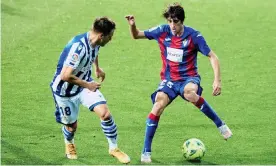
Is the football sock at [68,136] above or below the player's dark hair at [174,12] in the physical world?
below

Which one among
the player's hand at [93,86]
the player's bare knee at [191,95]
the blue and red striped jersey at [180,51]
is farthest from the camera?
the blue and red striped jersey at [180,51]

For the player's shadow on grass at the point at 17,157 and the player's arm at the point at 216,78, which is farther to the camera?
the player's arm at the point at 216,78

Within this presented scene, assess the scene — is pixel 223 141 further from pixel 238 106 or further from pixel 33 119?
pixel 33 119

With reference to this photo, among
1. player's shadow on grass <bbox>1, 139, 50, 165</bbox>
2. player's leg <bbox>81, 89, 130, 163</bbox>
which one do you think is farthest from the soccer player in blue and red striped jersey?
player's shadow on grass <bbox>1, 139, 50, 165</bbox>

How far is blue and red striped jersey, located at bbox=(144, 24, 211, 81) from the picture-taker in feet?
30.5

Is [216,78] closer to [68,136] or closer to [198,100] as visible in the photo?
[198,100]

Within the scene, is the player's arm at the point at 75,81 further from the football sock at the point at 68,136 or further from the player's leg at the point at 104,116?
the football sock at the point at 68,136

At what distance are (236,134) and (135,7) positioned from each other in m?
7.62

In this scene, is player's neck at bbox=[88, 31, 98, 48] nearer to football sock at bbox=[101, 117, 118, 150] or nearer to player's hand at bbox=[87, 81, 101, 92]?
player's hand at bbox=[87, 81, 101, 92]

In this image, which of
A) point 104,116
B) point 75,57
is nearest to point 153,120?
point 104,116

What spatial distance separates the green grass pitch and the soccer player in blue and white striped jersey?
45 cm

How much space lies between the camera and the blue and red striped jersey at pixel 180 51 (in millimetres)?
9281

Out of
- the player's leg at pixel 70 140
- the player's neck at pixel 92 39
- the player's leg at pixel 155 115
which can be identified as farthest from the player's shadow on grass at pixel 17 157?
the player's neck at pixel 92 39

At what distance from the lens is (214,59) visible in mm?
9141
